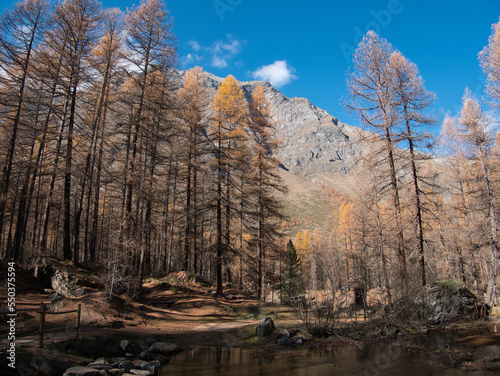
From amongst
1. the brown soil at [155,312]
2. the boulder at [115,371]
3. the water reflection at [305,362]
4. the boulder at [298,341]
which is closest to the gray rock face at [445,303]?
the water reflection at [305,362]

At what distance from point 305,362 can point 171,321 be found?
7.82m

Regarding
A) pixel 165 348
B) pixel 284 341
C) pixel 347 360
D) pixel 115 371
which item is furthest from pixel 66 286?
pixel 347 360

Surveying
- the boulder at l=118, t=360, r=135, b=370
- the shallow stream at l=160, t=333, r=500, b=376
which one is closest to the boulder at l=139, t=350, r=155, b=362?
the shallow stream at l=160, t=333, r=500, b=376

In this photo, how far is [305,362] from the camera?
851 centimetres

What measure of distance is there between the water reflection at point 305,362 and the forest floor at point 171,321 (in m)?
1.03

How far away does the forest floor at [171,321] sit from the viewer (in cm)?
990

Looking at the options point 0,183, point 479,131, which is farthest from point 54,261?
point 479,131

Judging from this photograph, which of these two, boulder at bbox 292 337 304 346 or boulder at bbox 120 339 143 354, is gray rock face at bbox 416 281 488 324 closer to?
boulder at bbox 292 337 304 346

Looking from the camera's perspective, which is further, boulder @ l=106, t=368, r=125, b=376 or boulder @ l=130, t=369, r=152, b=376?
boulder @ l=130, t=369, r=152, b=376

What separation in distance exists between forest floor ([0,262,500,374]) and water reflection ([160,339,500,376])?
3.38ft

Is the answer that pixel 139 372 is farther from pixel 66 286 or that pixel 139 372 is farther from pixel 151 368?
pixel 66 286

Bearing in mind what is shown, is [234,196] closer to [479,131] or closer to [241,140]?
[241,140]

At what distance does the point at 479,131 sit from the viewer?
1956 centimetres

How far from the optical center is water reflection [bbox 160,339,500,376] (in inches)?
293
